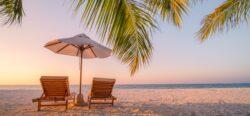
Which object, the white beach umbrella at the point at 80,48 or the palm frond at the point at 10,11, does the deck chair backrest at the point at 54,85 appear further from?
the palm frond at the point at 10,11

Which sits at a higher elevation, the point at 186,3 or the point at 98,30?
the point at 186,3

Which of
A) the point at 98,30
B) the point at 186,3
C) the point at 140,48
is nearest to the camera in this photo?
the point at 98,30

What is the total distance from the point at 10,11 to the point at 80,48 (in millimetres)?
3565

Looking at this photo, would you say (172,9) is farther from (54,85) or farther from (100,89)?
(54,85)

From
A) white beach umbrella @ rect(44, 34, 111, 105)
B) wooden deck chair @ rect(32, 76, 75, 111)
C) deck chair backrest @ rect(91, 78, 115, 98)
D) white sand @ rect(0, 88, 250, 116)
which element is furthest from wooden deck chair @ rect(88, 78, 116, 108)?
wooden deck chair @ rect(32, 76, 75, 111)

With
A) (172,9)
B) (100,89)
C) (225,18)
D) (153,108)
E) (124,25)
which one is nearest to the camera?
(124,25)

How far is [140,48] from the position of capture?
289 centimetres

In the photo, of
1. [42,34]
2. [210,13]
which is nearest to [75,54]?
[42,34]

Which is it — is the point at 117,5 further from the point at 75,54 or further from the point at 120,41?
the point at 75,54

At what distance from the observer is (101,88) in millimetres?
5652

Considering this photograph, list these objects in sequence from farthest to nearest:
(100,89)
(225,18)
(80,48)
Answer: (80,48) < (100,89) < (225,18)

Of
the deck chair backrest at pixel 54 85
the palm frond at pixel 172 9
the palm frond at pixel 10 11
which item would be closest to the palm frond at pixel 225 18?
the palm frond at pixel 172 9

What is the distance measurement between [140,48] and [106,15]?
65cm

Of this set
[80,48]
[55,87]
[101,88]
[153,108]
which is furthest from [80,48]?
[153,108]
